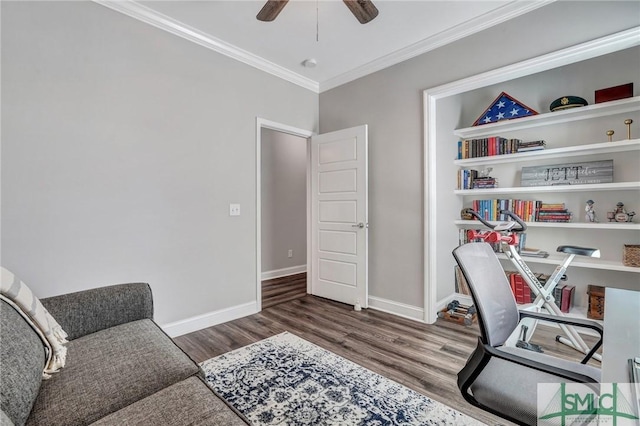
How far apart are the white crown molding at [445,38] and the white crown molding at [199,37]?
608 mm

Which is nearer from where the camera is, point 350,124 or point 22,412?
point 22,412

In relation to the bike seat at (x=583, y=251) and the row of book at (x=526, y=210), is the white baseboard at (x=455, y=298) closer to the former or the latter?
the row of book at (x=526, y=210)

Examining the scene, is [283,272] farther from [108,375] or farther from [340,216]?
[108,375]

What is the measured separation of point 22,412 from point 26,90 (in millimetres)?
2035

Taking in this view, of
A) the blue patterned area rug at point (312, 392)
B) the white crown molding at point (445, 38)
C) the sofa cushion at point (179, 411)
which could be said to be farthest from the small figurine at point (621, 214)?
the sofa cushion at point (179, 411)

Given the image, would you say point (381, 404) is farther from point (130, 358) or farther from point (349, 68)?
point (349, 68)

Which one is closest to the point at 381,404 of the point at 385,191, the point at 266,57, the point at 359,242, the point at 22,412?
the point at 22,412

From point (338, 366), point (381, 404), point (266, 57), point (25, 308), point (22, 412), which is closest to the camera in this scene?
point (22, 412)

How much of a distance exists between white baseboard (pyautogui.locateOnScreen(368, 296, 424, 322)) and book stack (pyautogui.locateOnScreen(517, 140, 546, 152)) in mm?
1997

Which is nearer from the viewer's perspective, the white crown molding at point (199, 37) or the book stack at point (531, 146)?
the white crown molding at point (199, 37)

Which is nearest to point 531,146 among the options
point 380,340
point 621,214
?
point 621,214

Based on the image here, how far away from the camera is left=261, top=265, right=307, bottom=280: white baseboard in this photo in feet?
15.8

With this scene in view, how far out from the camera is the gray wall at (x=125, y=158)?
1932 millimetres

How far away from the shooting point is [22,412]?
0.92 metres
